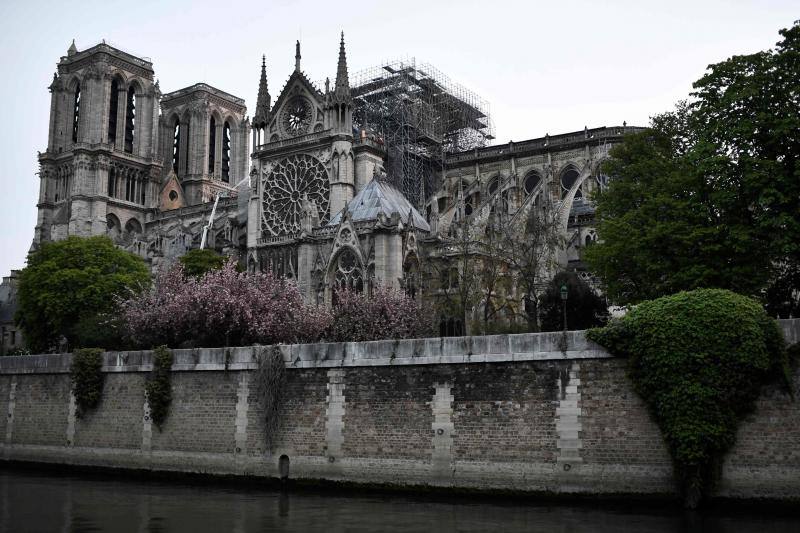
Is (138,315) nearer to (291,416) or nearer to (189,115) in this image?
(291,416)

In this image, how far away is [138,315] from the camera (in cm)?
3147

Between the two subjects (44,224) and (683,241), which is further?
(44,224)

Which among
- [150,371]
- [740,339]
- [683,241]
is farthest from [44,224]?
[740,339]

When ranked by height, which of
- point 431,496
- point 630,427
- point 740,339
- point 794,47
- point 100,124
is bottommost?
point 431,496

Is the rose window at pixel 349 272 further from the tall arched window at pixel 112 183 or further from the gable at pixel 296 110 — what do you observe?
the tall arched window at pixel 112 183

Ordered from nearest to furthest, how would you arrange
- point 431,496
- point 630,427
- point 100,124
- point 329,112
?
point 630,427, point 431,496, point 329,112, point 100,124

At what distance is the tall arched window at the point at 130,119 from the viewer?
80188 mm

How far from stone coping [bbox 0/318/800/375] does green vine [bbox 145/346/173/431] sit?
0.31 m

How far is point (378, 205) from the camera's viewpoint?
4281 centimetres

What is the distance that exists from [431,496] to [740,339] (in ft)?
25.9

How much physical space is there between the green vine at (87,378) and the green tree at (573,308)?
50.2 ft

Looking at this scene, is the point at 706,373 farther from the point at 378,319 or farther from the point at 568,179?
the point at 568,179

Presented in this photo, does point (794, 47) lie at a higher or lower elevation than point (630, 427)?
higher

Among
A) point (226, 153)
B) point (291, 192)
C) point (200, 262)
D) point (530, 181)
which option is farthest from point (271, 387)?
point (226, 153)
